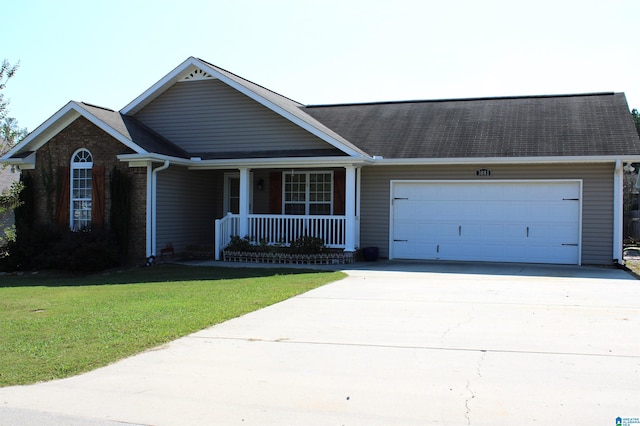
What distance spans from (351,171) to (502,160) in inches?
155

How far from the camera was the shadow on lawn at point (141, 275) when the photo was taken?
1377cm

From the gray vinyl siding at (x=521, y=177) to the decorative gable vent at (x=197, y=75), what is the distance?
18.1ft

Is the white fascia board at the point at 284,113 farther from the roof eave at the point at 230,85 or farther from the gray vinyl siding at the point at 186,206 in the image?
the gray vinyl siding at the point at 186,206

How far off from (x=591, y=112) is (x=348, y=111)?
309 inches

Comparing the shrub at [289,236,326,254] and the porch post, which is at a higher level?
the porch post

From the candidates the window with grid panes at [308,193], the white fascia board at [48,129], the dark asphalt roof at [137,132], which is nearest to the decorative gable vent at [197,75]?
the dark asphalt roof at [137,132]

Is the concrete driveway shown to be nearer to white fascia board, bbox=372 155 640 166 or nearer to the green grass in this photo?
the green grass

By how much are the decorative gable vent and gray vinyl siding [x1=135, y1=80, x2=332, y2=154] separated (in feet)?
0.44

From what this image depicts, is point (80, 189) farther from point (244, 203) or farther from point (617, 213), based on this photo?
point (617, 213)

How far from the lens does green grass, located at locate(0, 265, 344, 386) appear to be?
21.9ft

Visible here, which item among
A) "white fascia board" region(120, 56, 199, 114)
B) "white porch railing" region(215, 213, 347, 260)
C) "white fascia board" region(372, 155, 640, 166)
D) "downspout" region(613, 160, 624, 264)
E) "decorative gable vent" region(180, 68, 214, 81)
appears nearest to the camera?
"white fascia board" region(372, 155, 640, 166)

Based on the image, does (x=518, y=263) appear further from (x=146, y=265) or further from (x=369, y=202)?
(x=146, y=265)

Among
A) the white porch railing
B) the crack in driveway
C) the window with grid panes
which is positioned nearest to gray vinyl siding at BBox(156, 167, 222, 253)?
the white porch railing

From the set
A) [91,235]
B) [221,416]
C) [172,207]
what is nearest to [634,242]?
[172,207]
